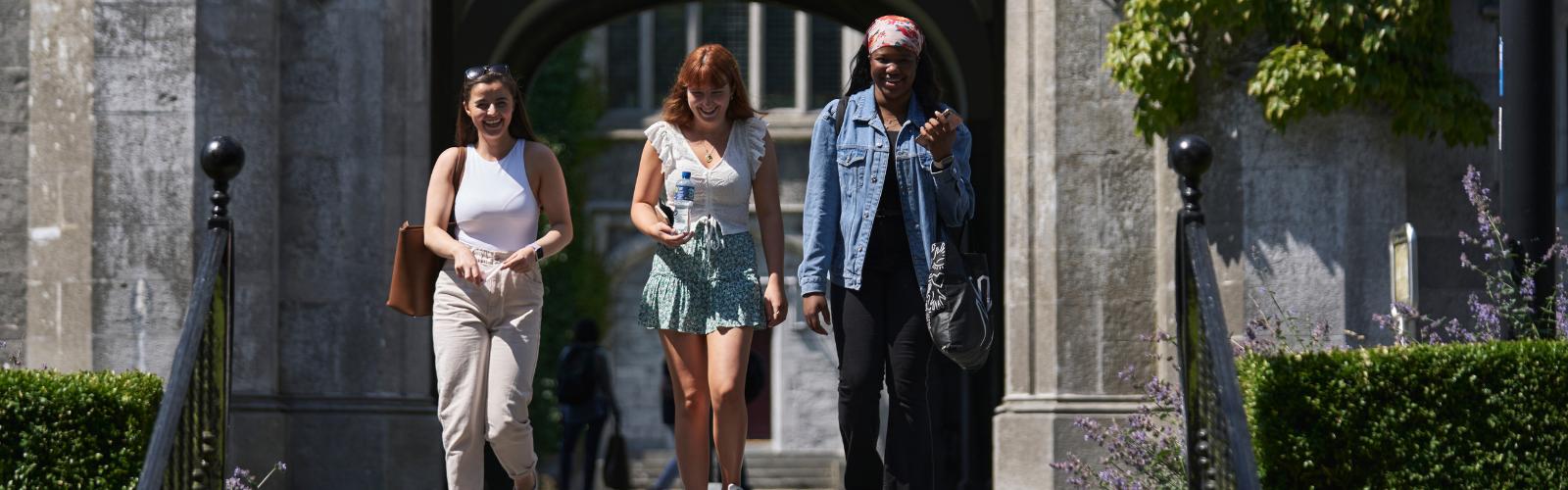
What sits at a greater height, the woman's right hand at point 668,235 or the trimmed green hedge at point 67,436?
the woman's right hand at point 668,235

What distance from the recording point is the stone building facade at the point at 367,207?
921 centimetres

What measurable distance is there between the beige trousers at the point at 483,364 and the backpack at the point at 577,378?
7.03 meters

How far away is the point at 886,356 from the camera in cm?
625

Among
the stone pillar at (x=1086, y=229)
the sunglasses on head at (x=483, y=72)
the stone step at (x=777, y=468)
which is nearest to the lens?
the sunglasses on head at (x=483, y=72)

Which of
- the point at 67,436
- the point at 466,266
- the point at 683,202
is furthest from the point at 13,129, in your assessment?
the point at 683,202

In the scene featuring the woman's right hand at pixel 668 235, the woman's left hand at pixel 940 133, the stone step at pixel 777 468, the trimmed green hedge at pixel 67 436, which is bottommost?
the stone step at pixel 777 468

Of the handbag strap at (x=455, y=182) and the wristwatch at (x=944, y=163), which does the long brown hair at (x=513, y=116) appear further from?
the wristwatch at (x=944, y=163)

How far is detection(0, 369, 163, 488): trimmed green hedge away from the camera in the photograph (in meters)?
6.55

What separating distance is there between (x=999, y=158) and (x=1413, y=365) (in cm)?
586

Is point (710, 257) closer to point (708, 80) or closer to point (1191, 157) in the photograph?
point (708, 80)

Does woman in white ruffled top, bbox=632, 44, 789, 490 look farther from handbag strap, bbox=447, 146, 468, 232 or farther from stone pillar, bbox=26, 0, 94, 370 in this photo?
stone pillar, bbox=26, 0, 94, 370

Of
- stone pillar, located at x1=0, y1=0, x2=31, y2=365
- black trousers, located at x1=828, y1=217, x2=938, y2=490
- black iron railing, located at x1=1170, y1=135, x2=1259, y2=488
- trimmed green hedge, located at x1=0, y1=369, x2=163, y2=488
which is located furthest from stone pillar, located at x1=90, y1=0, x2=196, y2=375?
black iron railing, located at x1=1170, y1=135, x2=1259, y2=488

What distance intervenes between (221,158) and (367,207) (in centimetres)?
321

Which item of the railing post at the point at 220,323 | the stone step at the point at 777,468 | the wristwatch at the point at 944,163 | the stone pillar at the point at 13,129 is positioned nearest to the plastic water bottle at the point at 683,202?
the wristwatch at the point at 944,163
